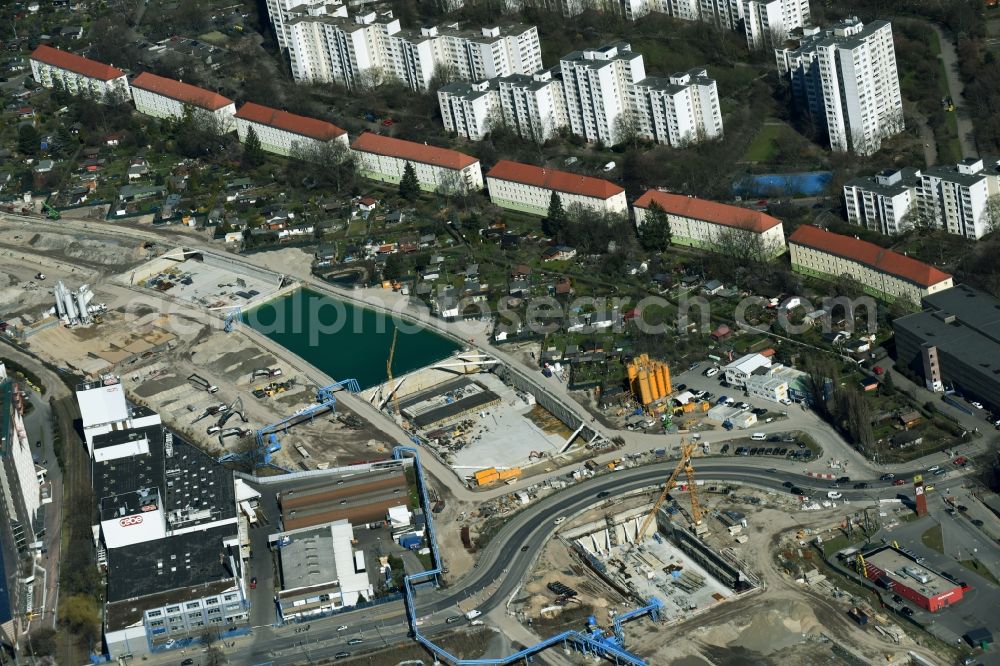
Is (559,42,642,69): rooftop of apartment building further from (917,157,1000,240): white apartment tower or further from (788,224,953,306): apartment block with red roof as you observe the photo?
(917,157,1000,240): white apartment tower

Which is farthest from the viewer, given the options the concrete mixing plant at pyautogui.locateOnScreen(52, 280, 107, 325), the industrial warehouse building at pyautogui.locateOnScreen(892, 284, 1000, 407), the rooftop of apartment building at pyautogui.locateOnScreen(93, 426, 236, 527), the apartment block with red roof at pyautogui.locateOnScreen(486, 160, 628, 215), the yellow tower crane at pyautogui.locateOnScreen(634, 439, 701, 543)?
the apartment block with red roof at pyautogui.locateOnScreen(486, 160, 628, 215)

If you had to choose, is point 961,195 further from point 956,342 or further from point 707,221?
point 956,342

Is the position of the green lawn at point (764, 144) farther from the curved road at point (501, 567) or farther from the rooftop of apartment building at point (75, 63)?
the rooftop of apartment building at point (75, 63)

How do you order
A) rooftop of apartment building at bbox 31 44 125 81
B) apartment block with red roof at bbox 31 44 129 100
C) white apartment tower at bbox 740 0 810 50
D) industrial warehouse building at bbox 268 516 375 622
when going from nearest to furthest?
industrial warehouse building at bbox 268 516 375 622
white apartment tower at bbox 740 0 810 50
apartment block with red roof at bbox 31 44 129 100
rooftop of apartment building at bbox 31 44 125 81

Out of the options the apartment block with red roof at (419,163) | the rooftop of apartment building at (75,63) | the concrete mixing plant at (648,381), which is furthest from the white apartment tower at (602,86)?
the rooftop of apartment building at (75,63)

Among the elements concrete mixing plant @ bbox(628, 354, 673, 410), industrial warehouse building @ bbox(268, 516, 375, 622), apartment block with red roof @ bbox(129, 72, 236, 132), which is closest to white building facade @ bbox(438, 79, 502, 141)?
apartment block with red roof @ bbox(129, 72, 236, 132)

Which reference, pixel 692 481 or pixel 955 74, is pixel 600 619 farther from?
pixel 955 74
